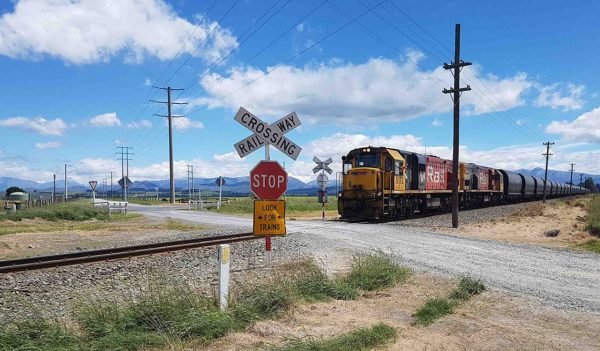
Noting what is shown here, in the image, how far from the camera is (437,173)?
32625 millimetres

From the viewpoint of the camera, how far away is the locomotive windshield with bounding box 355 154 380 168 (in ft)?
85.1

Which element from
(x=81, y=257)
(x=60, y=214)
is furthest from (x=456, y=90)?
(x=60, y=214)

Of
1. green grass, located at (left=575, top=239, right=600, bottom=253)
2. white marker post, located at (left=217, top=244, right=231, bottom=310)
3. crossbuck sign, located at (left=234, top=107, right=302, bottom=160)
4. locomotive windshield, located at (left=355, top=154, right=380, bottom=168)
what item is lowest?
green grass, located at (left=575, top=239, right=600, bottom=253)

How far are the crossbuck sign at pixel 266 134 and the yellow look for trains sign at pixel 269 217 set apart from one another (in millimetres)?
849

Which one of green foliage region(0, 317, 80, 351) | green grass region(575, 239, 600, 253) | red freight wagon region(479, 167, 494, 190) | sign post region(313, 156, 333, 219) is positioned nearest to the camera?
green foliage region(0, 317, 80, 351)

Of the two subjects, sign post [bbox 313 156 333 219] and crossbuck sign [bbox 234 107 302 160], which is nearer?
crossbuck sign [bbox 234 107 302 160]

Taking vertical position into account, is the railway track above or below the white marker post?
below

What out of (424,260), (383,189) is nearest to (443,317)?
(424,260)

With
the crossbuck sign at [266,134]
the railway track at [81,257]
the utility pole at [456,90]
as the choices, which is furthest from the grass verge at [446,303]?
the utility pole at [456,90]

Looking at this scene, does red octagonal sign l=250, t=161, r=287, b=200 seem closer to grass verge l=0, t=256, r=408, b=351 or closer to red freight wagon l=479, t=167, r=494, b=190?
grass verge l=0, t=256, r=408, b=351

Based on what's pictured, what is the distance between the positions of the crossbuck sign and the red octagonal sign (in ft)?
1.05

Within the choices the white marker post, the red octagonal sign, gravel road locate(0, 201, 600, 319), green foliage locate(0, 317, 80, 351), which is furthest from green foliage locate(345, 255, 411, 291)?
green foliage locate(0, 317, 80, 351)

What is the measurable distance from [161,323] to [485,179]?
41.8 metres

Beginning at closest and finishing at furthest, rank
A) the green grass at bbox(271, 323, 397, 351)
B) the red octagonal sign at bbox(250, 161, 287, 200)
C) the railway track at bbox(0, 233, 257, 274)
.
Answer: the green grass at bbox(271, 323, 397, 351)
the red octagonal sign at bbox(250, 161, 287, 200)
the railway track at bbox(0, 233, 257, 274)
